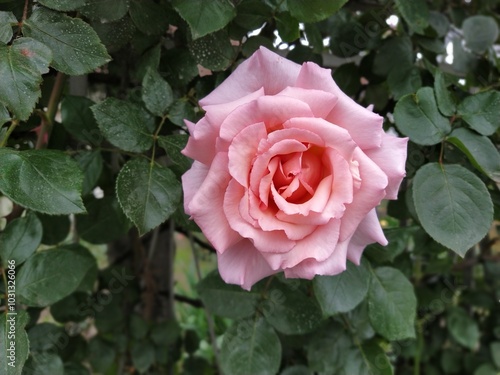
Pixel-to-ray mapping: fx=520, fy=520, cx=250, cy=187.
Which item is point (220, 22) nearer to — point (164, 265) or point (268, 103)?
point (268, 103)

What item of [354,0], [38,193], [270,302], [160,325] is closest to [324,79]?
[38,193]

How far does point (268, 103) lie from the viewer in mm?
407

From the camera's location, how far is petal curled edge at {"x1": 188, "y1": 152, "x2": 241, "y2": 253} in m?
0.42

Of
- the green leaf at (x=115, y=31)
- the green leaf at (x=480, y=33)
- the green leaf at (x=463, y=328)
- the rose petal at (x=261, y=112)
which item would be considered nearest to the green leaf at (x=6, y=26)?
the green leaf at (x=115, y=31)

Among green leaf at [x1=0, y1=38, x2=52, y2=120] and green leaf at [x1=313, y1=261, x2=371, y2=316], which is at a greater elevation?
green leaf at [x1=0, y1=38, x2=52, y2=120]

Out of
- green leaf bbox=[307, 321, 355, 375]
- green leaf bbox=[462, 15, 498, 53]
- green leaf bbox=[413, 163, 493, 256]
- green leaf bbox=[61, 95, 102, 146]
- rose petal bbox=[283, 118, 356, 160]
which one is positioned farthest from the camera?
green leaf bbox=[462, 15, 498, 53]

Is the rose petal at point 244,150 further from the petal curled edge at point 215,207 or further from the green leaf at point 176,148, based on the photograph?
the green leaf at point 176,148

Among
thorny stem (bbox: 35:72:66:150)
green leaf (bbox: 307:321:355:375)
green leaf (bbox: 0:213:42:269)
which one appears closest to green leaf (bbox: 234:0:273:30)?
thorny stem (bbox: 35:72:66:150)

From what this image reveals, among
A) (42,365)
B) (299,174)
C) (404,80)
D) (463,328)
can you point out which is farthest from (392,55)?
(463,328)

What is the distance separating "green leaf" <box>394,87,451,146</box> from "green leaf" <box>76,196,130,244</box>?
0.39 meters

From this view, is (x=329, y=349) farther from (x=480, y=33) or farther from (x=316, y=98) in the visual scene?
(x=480, y=33)

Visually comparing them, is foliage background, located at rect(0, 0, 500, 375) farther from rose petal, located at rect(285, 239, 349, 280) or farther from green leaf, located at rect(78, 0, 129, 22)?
rose petal, located at rect(285, 239, 349, 280)

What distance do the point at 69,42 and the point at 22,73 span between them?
0.19ft

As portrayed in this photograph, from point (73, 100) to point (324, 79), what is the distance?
33 centimetres
